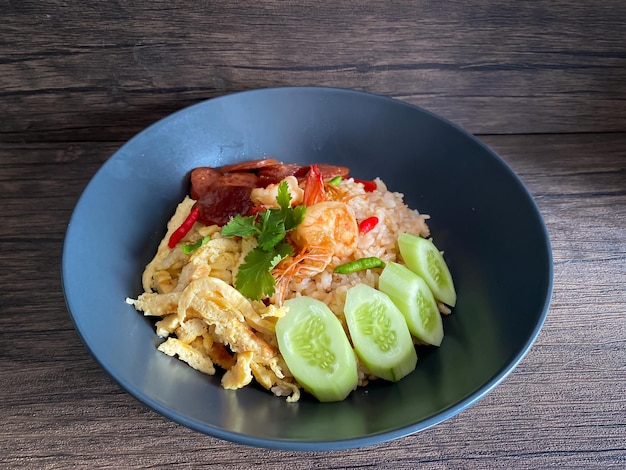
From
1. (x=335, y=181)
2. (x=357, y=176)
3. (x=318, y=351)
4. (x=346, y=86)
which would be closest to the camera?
(x=318, y=351)

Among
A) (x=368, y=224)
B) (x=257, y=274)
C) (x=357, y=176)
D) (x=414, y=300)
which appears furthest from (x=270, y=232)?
(x=357, y=176)

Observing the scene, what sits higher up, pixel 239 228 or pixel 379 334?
pixel 239 228

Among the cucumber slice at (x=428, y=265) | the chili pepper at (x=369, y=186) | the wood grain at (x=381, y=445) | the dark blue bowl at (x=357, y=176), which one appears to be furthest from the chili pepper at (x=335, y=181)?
the wood grain at (x=381, y=445)

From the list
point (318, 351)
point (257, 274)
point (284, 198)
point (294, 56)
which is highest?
point (294, 56)

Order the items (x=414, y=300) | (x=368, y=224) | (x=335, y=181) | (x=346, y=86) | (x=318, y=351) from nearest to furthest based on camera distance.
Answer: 1. (x=318, y=351)
2. (x=414, y=300)
3. (x=368, y=224)
4. (x=335, y=181)
5. (x=346, y=86)

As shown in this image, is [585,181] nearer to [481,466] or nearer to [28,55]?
[481,466]

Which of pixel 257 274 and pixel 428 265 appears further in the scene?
pixel 428 265

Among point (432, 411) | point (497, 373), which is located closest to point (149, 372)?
point (432, 411)

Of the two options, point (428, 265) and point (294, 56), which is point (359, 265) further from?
point (294, 56)
